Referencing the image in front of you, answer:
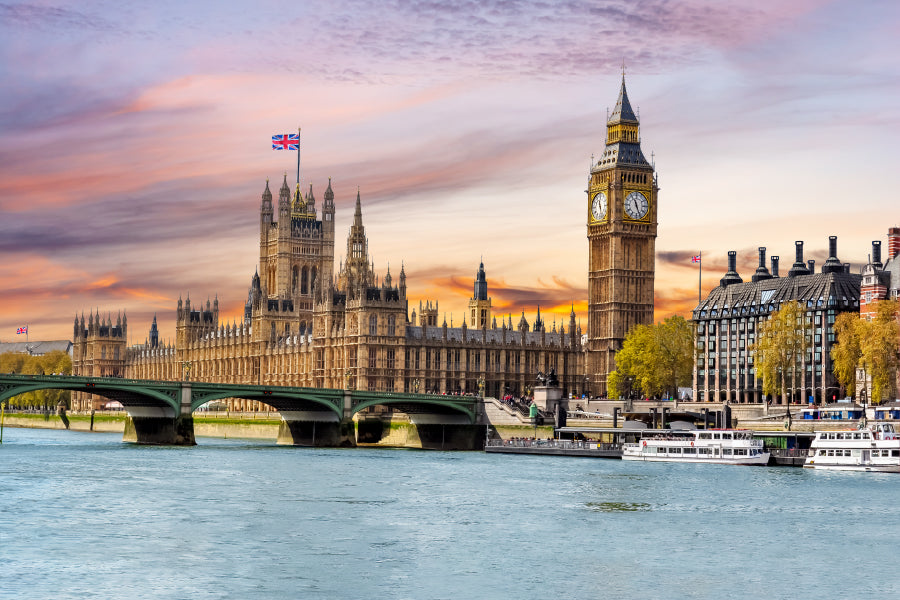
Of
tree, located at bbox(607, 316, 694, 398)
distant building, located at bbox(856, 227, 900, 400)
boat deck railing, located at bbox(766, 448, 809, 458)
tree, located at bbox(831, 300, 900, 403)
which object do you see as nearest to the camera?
boat deck railing, located at bbox(766, 448, 809, 458)

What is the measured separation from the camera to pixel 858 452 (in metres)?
85.2

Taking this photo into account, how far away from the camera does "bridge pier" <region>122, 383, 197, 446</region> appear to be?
10769cm

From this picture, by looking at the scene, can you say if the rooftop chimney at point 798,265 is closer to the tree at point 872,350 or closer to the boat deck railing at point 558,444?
the tree at point 872,350

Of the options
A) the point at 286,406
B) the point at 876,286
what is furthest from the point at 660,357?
the point at 286,406

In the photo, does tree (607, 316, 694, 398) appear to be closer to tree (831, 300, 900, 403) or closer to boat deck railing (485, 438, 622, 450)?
tree (831, 300, 900, 403)

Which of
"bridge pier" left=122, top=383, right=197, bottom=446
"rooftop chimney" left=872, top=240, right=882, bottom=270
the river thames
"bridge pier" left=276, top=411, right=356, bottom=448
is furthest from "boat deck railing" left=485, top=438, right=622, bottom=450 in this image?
"rooftop chimney" left=872, top=240, right=882, bottom=270

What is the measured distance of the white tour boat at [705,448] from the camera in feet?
297

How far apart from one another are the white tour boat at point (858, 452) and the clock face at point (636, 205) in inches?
2656

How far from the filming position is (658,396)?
137m

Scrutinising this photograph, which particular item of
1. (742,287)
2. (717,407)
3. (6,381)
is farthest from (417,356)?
(6,381)

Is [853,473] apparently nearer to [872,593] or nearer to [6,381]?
[872,593]

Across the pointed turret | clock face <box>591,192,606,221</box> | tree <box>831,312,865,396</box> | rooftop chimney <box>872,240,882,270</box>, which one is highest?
the pointed turret

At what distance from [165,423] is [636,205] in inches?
2422

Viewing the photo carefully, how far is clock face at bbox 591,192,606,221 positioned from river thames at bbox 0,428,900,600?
72.7m
